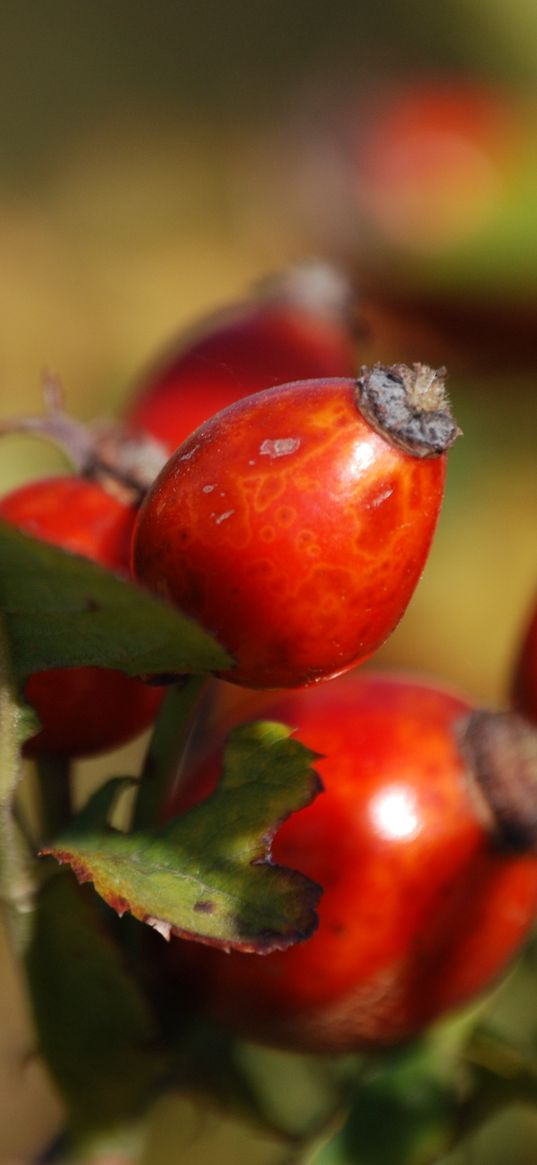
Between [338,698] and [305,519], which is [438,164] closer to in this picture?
[338,698]

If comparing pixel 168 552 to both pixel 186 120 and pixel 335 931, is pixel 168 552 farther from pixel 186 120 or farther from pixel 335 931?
pixel 186 120

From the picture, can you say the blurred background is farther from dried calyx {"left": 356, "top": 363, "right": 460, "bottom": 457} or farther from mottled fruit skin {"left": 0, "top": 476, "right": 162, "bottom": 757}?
dried calyx {"left": 356, "top": 363, "right": 460, "bottom": 457}

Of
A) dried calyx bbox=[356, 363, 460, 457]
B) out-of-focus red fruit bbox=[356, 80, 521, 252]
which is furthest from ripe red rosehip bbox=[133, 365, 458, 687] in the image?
out-of-focus red fruit bbox=[356, 80, 521, 252]

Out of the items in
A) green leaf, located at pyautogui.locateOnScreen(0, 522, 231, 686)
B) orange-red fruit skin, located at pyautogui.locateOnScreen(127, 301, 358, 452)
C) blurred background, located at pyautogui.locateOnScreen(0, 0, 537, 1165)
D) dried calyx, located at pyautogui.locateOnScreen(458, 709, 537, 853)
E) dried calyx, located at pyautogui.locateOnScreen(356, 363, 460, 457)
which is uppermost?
dried calyx, located at pyautogui.locateOnScreen(356, 363, 460, 457)

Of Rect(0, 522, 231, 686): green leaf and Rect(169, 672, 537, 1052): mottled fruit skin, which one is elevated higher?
Rect(0, 522, 231, 686): green leaf

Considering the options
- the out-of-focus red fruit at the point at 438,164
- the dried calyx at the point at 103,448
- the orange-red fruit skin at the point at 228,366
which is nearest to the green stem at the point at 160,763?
the dried calyx at the point at 103,448

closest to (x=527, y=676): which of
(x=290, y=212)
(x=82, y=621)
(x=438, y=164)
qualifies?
(x=82, y=621)
